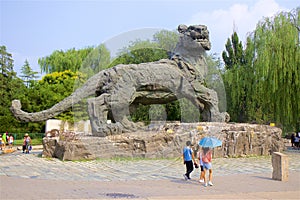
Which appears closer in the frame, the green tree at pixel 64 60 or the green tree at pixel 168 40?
the green tree at pixel 168 40

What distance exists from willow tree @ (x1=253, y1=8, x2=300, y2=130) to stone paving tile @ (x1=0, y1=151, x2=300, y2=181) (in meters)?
7.17

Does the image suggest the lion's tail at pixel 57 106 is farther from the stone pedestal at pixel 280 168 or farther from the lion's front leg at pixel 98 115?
the stone pedestal at pixel 280 168

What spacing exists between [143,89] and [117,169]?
3.66m

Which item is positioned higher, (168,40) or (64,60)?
(64,60)

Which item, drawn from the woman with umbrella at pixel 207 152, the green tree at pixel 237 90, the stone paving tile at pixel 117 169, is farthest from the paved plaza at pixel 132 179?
the green tree at pixel 237 90

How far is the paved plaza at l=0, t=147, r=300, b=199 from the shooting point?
20.2 feet

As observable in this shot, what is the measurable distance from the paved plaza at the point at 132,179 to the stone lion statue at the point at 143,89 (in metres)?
1.51

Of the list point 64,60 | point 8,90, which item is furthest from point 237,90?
point 8,90

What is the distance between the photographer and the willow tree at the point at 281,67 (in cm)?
1742

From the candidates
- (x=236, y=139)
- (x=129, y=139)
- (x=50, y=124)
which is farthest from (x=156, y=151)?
(x=50, y=124)

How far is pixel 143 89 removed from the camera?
11.9 meters

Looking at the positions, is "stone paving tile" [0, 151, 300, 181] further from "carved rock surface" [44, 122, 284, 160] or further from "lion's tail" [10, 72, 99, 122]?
"lion's tail" [10, 72, 99, 122]

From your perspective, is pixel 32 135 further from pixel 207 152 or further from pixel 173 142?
pixel 207 152

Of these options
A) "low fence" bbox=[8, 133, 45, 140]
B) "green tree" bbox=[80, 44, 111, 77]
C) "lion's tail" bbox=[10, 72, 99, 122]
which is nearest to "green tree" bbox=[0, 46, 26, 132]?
"low fence" bbox=[8, 133, 45, 140]
